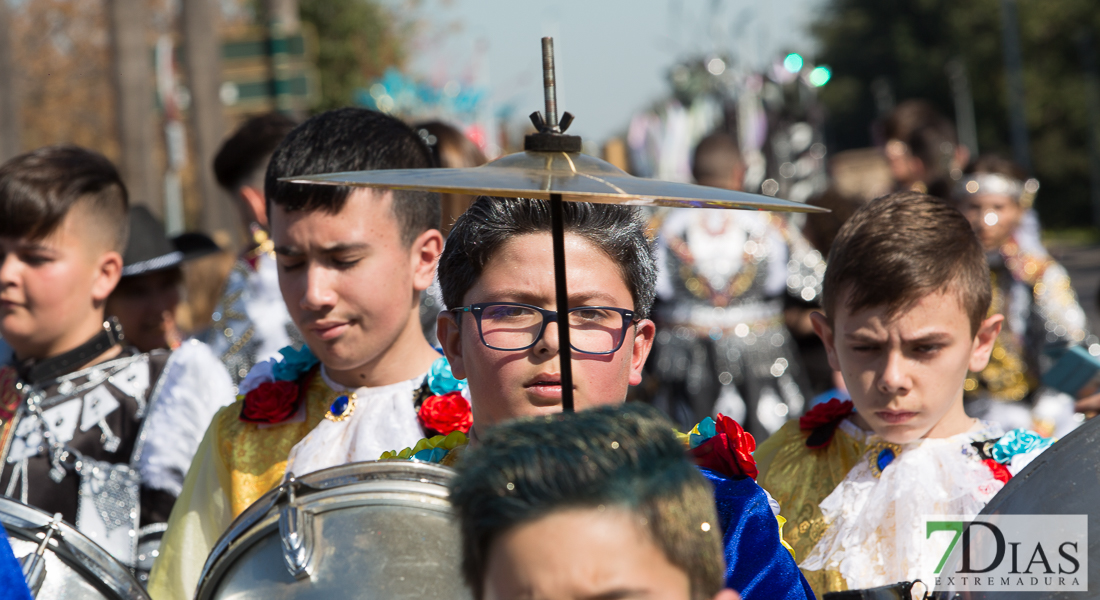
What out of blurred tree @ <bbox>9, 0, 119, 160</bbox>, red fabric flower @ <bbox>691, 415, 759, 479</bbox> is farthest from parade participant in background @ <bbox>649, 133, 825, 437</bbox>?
blurred tree @ <bbox>9, 0, 119, 160</bbox>

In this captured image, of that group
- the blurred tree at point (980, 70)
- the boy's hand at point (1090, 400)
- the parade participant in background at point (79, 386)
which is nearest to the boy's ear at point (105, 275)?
the parade participant in background at point (79, 386)

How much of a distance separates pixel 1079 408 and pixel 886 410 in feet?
3.11

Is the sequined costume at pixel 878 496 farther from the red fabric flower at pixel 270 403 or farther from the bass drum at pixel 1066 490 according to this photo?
the red fabric flower at pixel 270 403

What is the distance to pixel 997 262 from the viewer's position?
529 cm

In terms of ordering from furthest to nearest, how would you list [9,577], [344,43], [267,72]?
[344,43]
[267,72]
[9,577]

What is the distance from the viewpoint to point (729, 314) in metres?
7.05

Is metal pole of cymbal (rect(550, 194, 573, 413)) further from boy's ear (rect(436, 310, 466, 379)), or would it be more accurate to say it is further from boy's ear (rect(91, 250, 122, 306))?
boy's ear (rect(91, 250, 122, 306))

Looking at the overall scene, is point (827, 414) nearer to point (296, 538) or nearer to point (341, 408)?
point (341, 408)

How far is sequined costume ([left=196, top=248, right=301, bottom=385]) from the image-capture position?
15.5 feet

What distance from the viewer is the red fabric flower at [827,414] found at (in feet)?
10.1

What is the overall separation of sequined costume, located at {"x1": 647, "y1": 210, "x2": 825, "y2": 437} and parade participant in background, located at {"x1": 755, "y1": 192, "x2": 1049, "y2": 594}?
155 inches

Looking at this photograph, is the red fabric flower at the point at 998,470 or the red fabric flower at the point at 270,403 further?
the red fabric flower at the point at 270,403

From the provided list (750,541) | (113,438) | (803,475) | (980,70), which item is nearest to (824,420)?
(803,475)

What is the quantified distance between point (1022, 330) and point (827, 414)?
254 cm
